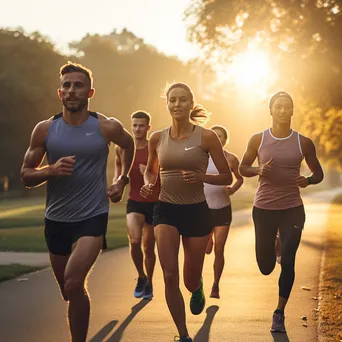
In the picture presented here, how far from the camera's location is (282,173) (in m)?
8.87

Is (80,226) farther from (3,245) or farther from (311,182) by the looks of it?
(3,245)

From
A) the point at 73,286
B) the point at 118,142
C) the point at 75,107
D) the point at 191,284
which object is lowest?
the point at 191,284

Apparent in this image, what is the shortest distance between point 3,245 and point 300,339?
1244 centimetres

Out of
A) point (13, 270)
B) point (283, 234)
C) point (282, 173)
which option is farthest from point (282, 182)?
point (13, 270)

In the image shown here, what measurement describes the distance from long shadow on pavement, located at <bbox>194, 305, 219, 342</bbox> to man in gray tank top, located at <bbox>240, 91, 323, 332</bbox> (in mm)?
722

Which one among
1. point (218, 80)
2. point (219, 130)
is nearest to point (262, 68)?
point (218, 80)

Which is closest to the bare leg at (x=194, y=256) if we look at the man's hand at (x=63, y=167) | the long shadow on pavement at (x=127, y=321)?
the long shadow on pavement at (x=127, y=321)

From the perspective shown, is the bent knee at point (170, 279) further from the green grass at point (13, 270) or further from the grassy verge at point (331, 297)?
the green grass at point (13, 270)

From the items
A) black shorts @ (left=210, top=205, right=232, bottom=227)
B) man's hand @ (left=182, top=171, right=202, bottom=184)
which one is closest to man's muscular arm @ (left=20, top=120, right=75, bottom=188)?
man's hand @ (left=182, top=171, right=202, bottom=184)

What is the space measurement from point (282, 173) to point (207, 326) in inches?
57.5

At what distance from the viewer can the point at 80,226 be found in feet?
22.1

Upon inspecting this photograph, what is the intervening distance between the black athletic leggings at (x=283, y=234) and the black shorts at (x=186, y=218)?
1.21 meters

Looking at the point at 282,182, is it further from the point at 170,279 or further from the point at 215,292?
the point at 215,292

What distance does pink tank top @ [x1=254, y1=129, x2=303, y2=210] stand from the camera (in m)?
8.87
